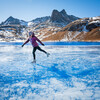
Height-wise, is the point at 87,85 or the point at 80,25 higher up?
the point at 80,25

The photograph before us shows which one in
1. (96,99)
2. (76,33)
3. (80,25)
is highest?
(80,25)

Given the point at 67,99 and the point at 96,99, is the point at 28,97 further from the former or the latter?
the point at 96,99

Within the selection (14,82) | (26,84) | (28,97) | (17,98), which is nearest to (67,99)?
(28,97)

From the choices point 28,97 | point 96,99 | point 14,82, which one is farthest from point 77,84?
point 14,82

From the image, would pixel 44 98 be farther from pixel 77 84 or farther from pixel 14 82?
pixel 14 82

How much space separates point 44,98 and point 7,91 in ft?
5.30

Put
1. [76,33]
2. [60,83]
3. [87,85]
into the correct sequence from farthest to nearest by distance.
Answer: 1. [76,33]
2. [60,83]
3. [87,85]

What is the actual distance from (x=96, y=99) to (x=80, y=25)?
A: 6242 inches

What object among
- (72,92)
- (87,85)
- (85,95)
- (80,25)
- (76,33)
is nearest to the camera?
(85,95)

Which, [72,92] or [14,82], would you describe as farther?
[14,82]

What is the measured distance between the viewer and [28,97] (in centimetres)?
362

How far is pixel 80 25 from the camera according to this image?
151m

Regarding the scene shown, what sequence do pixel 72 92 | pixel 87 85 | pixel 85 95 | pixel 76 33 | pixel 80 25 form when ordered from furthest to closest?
1. pixel 80 25
2. pixel 76 33
3. pixel 87 85
4. pixel 72 92
5. pixel 85 95

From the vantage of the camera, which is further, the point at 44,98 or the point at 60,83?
the point at 60,83
